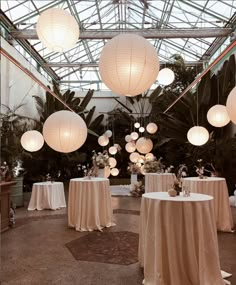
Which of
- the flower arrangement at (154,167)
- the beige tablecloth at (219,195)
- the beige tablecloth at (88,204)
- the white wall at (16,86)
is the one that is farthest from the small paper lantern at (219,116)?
the white wall at (16,86)

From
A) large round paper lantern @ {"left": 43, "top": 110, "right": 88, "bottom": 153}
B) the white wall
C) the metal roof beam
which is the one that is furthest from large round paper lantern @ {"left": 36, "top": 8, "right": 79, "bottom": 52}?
the metal roof beam

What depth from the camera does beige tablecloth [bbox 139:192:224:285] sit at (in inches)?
120

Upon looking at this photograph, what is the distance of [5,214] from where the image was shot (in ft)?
19.2

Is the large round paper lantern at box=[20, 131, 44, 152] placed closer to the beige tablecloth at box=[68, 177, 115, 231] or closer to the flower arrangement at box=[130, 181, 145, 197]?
the beige tablecloth at box=[68, 177, 115, 231]

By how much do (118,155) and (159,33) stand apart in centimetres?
735

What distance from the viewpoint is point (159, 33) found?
35.2ft

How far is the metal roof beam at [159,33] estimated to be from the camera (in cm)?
1043

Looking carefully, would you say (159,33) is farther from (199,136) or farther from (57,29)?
(57,29)

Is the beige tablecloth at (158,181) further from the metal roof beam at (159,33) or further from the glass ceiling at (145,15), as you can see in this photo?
the metal roof beam at (159,33)

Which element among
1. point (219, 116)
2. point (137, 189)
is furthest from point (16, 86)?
point (219, 116)

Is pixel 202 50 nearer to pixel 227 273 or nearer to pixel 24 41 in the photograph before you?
pixel 24 41

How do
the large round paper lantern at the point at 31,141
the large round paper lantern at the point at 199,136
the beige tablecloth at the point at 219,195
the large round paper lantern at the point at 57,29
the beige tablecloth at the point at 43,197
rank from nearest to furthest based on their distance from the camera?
1. the large round paper lantern at the point at 57,29
2. the beige tablecloth at the point at 219,195
3. the large round paper lantern at the point at 199,136
4. the large round paper lantern at the point at 31,141
5. the beige tablecloth at the point at 43,197

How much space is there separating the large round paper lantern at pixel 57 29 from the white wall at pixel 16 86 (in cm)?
569

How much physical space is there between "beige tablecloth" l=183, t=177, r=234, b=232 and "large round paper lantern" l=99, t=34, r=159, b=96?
117 inches
